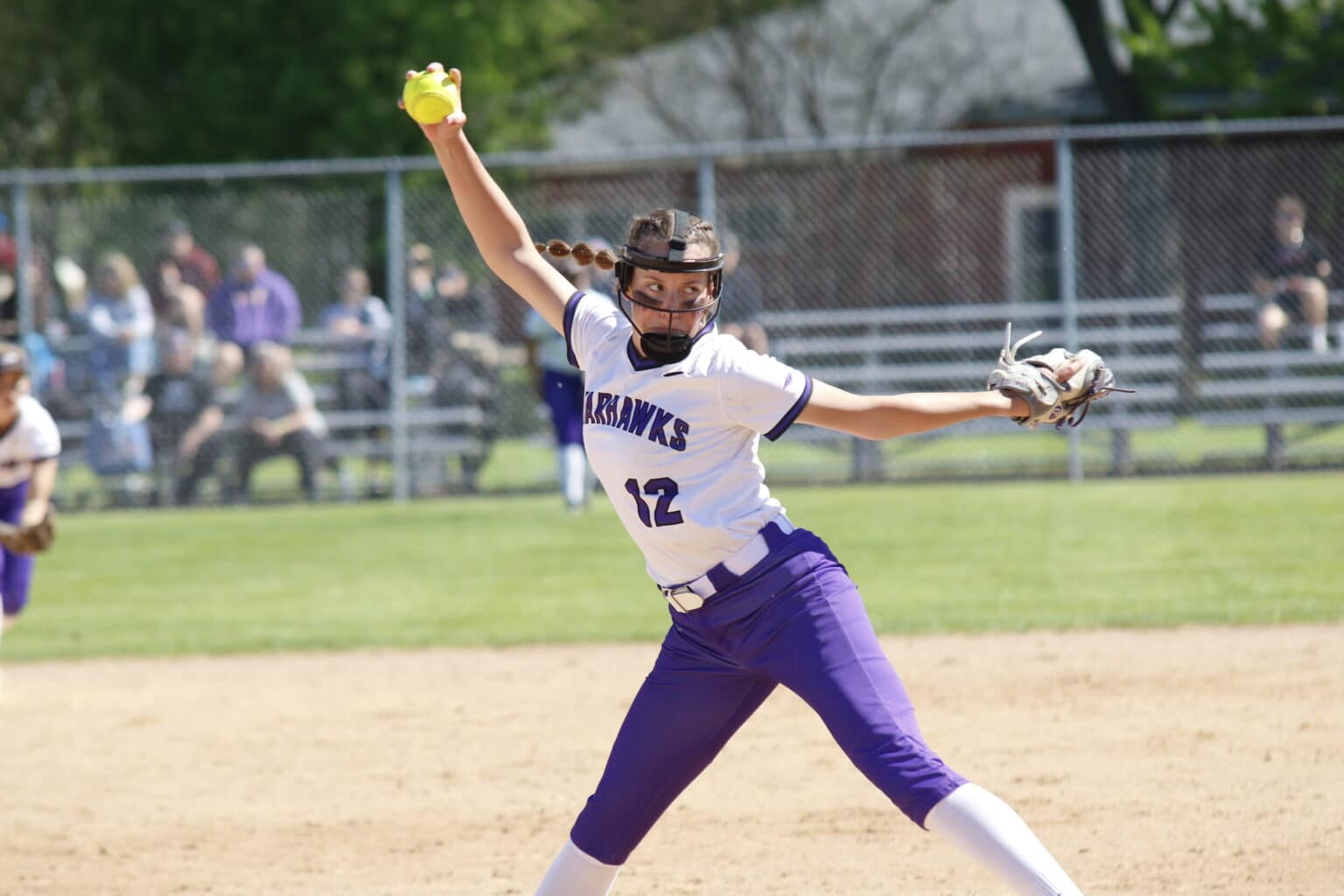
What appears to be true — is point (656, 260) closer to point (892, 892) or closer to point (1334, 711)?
point (892, 892)

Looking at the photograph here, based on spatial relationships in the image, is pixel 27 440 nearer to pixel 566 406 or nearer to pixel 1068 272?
pixel 566 406

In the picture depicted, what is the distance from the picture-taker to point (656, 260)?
11.6ft

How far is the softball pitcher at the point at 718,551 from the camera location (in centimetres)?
344

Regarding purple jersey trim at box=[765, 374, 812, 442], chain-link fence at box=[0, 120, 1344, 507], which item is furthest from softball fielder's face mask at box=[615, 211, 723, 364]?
chain-link fence at box=[0, 120, 1344, 507]

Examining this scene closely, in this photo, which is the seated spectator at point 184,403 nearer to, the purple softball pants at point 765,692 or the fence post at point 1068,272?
the fence post at point 1068,272

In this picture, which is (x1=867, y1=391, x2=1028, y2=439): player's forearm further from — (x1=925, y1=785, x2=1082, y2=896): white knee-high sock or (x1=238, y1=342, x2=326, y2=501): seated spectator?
(x1=238, y1=342, x2=326, y2=501): seated spectator

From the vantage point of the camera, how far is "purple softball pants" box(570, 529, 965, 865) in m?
3.41

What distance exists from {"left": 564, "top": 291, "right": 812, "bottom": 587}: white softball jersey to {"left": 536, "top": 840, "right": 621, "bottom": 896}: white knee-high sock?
66 centimetres

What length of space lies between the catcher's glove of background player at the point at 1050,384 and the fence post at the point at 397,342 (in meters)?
10.5

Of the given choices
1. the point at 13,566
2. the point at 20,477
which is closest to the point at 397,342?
the point at 20,477

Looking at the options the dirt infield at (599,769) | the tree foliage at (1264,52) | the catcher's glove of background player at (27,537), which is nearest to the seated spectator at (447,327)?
the dirt infield at (599,769)

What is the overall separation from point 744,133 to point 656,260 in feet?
79.7

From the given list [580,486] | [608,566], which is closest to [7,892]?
[608,566]

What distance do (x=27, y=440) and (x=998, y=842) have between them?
5.77 metres
